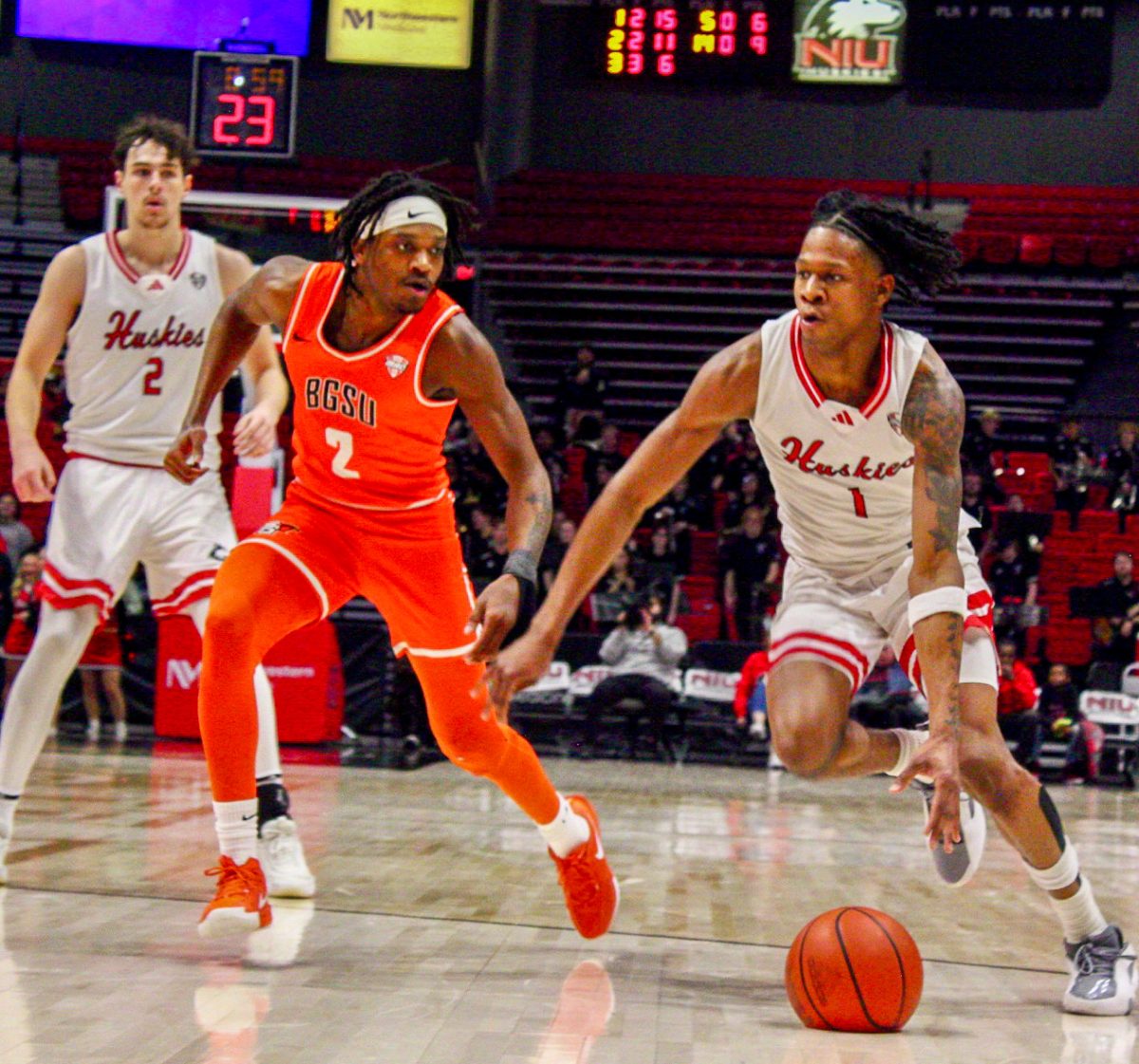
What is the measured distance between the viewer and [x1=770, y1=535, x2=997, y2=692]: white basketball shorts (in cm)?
387

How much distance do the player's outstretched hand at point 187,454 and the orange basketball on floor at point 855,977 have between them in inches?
77.9

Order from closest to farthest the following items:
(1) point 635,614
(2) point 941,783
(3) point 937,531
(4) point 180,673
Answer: (2) point 941,783 < (3) point 937,531 < (4) point 180,673 < (1) point 635,614

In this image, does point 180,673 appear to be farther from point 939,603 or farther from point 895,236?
point 939,603

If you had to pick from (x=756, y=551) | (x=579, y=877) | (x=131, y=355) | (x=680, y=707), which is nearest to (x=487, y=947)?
(x=579, y=877)

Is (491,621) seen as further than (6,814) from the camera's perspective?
No

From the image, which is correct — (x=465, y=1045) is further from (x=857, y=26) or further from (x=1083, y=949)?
(x=857, y=26)

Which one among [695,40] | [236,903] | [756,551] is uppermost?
[695,40]

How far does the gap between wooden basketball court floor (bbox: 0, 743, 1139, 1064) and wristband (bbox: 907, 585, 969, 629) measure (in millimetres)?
871

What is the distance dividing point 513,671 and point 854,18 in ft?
59.7

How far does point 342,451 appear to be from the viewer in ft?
13.0

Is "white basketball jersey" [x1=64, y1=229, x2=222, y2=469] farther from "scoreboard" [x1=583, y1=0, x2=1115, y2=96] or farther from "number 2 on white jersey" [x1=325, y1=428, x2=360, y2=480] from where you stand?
"scoreboard" [x1=583, y1=0, x2=1115, y2=96]

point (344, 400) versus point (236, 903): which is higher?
point (344, 400)

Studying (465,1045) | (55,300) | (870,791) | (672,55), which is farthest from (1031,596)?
(465,1045)

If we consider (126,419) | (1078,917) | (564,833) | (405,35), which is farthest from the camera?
(405,35)
